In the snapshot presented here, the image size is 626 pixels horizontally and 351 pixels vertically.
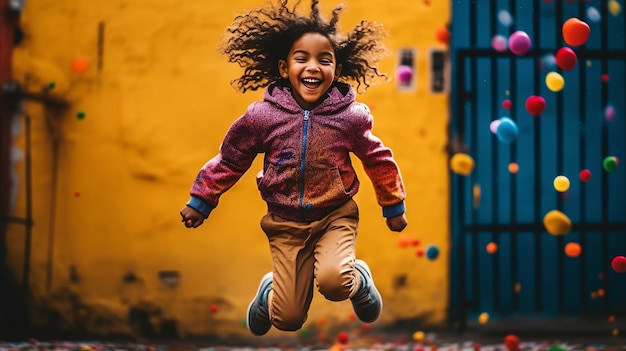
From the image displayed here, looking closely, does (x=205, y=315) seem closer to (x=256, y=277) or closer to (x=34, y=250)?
(x=256, y=277)

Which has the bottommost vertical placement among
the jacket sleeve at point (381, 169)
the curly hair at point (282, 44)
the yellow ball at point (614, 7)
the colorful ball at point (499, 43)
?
the jacket sleeve at point (381, 169)

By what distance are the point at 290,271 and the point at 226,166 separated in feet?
1.57

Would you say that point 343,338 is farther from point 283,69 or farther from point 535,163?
point 283,69

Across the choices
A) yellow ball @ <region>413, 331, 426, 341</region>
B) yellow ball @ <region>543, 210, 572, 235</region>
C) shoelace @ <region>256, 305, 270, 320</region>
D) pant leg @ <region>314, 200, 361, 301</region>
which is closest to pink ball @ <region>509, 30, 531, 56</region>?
yellow ball @ <region>543, 210, 572, 235</region>

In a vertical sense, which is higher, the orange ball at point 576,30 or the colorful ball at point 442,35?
the colorful ball at point 442,35

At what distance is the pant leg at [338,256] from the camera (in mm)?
3322

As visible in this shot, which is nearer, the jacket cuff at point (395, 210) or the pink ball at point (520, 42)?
the jacket cuff at point (395, 210)

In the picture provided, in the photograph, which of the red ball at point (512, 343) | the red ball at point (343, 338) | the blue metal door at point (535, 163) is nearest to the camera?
the red ball at point (512, 343)

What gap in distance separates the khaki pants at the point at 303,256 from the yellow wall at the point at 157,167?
2.89 meters

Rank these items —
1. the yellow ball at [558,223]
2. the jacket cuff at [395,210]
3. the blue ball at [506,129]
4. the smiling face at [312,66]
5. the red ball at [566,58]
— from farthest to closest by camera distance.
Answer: the yellow ball at [558,223], the red ball at [566,58], the blue ball at [506,129], the jacket cuff at [395,210], the smiling face at [312,66]

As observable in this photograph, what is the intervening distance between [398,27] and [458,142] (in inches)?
36.8

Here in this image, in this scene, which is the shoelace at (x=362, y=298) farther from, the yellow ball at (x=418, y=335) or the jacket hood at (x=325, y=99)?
the yellow ball at (x=418, y=335)

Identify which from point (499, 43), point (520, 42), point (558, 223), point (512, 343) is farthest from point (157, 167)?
point (558, 223)

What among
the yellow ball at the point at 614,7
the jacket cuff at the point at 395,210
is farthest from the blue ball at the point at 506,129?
the yellow ball at the point at 614,7
